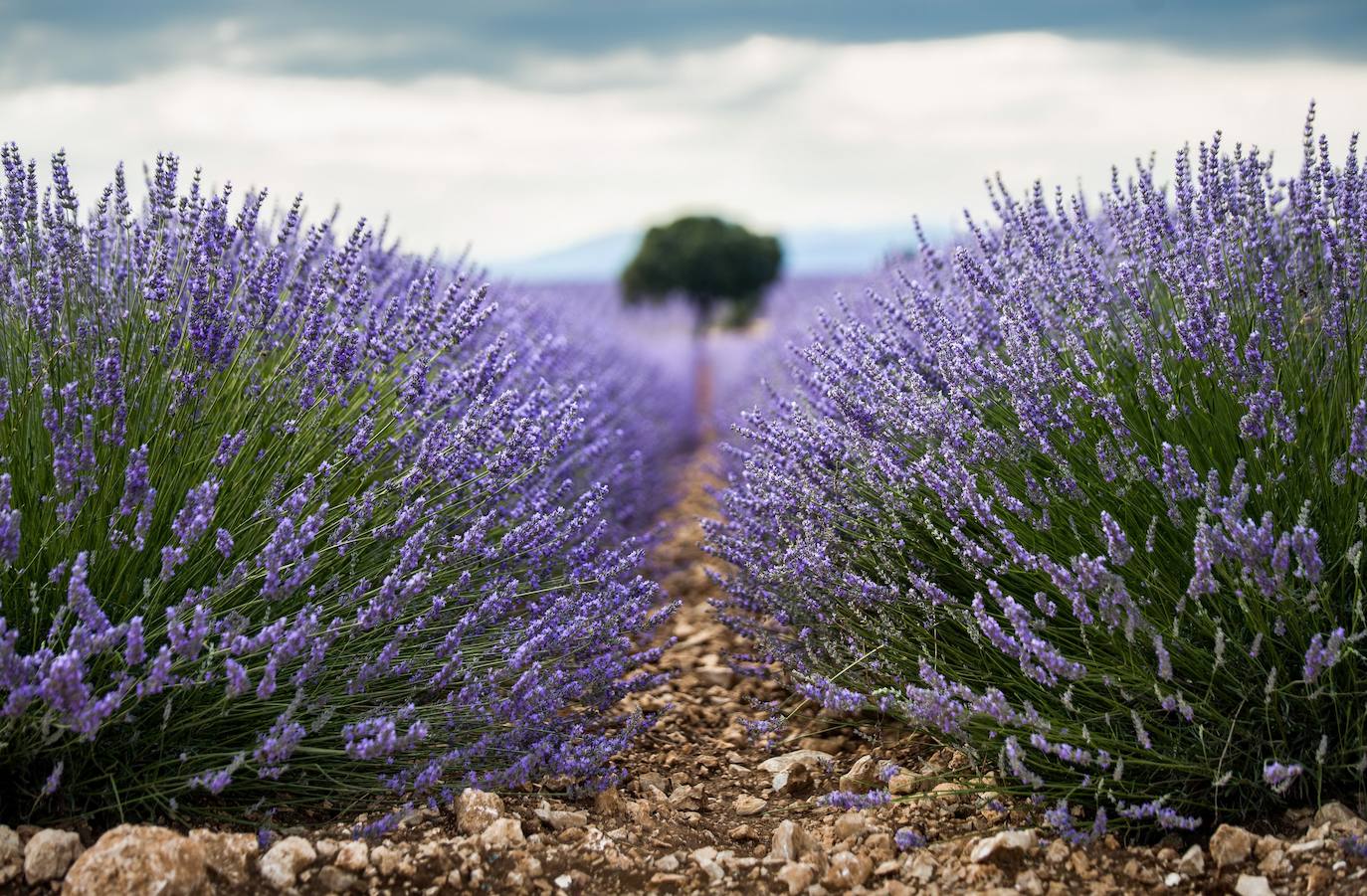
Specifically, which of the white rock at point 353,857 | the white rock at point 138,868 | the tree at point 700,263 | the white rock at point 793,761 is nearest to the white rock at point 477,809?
the white rock at point 353,857

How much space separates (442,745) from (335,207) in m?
1.90

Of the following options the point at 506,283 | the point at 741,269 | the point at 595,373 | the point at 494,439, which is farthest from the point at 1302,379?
the point at 741,269

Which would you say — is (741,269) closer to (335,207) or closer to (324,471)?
(335,207)

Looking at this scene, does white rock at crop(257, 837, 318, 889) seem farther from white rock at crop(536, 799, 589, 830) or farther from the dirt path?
white rock at crop(536, 799, 589, 830)

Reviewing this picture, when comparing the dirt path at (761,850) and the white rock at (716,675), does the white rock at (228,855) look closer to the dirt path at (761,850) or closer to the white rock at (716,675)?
the dirt path at (761,850)

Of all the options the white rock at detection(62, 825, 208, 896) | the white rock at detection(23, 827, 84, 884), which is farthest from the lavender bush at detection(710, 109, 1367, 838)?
the white rock at detection(23, 827, 84, 884)

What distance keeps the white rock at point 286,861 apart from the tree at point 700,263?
15.0 meters

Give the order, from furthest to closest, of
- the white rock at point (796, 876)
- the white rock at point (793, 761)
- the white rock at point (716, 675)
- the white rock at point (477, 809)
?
1. the white rock at point (716, 675)
2. the white rock at point (793, 761)
3. the white rock at point (477, 809)
4. the white rock at point (796, 876)

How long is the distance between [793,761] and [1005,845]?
734 millimetres

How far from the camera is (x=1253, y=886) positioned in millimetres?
1734

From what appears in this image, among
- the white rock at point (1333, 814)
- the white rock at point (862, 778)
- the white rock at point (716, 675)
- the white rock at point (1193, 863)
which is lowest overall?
the white rock at point (716, 675)

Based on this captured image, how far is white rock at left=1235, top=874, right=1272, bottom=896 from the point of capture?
1.72 metres

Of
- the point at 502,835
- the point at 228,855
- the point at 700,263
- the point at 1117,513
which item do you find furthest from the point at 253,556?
the point at 700,263

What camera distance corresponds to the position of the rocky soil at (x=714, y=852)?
174cm
